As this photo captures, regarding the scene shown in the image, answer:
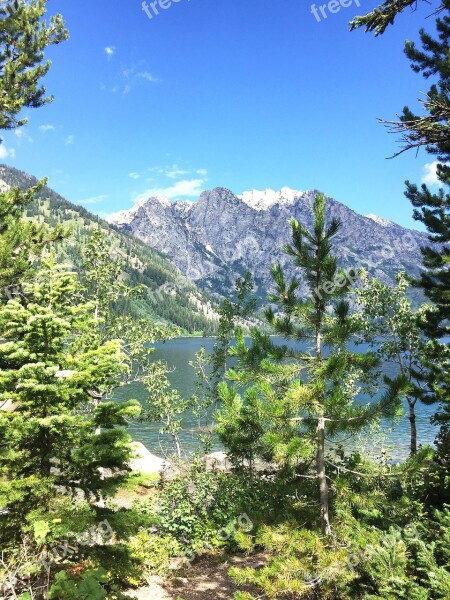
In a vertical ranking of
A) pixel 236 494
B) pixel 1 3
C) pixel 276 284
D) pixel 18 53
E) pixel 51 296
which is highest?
pixel 1 3

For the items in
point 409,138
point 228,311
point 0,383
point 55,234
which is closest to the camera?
point 409,138

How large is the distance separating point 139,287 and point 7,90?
10.0 meters

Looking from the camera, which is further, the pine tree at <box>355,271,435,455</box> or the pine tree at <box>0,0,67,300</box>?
the pine tree at <box>355,271,435,455</box>

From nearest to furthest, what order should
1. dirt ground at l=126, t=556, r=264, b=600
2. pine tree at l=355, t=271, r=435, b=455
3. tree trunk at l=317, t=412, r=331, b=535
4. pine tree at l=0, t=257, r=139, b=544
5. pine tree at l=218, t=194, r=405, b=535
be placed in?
pine tree at l=0, t=257, r=139, b=544, pine tree at l=218, t=194, r=405, b=535, tree trunk at l=317, t=412, r=331, b=535, dirt ground at l=126, t=556, r=264, b=600, pine tree at l=355, t=271, r=435, b=455

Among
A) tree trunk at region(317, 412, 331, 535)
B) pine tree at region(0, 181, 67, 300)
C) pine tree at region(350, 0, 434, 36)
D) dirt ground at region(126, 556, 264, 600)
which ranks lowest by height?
dirt ground at region(126, 556, 264, 600)

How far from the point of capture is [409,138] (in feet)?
18.4

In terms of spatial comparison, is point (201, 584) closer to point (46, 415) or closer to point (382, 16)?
point (46, 415)

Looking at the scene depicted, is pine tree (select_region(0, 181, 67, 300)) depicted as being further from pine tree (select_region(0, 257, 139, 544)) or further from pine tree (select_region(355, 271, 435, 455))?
pine tree (select_region(355, 271, 435, 455))

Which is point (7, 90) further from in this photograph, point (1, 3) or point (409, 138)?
point (409, 138)

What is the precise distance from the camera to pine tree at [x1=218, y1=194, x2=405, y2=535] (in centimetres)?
786

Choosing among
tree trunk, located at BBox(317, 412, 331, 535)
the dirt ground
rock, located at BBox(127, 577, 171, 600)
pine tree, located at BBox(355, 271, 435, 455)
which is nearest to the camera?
tree trunk, located at BBox(317, 412, 331, 535)

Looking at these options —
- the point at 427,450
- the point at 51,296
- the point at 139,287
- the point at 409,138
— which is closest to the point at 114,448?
the point at 51,296

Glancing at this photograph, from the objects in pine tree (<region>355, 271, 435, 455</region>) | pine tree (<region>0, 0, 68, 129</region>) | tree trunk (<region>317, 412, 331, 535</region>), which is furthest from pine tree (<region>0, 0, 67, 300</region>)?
pine tree (<region>355, 271, 435, 455</region>)

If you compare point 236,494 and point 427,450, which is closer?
point 427,450
